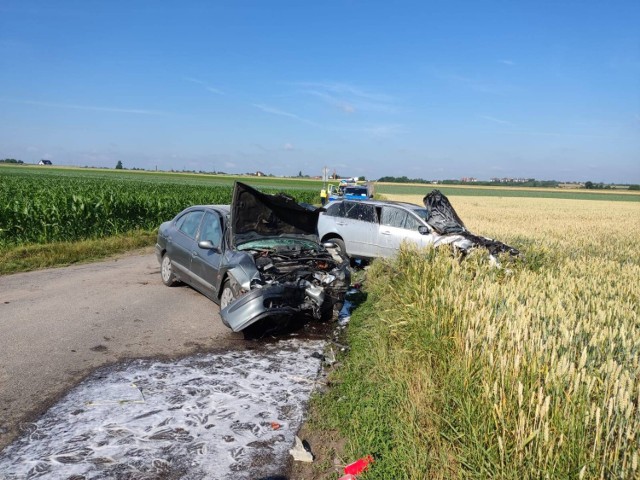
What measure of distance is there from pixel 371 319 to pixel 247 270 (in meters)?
1.98

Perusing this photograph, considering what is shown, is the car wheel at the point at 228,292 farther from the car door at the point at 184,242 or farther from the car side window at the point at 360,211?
the car side window at the point at 360,211

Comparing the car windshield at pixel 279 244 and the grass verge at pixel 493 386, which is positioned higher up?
the car windshield at pixel 279 244

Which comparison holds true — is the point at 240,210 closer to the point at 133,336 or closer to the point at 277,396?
the point at 133,336

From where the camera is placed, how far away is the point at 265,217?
26.2ft

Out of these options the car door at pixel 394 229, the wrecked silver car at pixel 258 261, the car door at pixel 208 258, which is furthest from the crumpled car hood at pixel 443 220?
the car door at pixel 208 258

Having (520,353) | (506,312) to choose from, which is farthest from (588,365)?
(506,312)

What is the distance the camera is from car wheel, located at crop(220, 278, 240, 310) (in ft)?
22.5

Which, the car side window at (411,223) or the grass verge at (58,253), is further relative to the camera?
the car side window at (411,223)

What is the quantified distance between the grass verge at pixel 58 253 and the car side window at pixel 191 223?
4.41m

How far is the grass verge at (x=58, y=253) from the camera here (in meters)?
11.1

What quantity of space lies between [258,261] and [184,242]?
222 cm

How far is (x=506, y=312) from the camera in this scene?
415cm

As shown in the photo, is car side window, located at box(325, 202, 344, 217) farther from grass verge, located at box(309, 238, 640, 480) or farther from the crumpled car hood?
grass verge, located at box(309, 238, 640, 480)

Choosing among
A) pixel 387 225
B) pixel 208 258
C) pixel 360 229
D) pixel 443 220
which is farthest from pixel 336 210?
pixel 208 258
